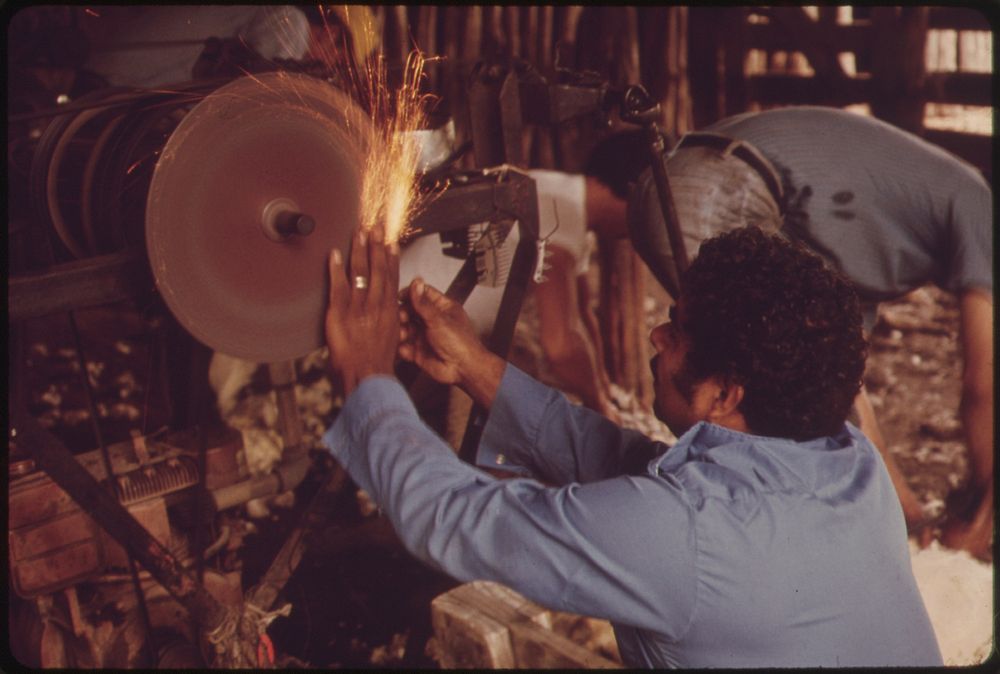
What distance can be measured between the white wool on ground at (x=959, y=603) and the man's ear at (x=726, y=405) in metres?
1.69

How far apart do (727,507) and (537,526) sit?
32cm

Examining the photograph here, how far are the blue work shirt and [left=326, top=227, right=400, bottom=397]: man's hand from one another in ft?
0.87

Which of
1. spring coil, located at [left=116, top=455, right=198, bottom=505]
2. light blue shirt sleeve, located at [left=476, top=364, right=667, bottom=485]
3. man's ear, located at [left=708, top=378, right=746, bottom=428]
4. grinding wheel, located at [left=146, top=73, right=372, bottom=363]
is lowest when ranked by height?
spring coil, located at [left=116, top=455, right=198, bottom=505]

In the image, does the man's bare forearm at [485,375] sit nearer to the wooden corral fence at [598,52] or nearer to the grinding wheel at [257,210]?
the grinding wheel at [257,210]

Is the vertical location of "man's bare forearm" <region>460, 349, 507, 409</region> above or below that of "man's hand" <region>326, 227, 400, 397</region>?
below

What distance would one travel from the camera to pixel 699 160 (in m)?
3.19

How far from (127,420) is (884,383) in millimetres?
4272

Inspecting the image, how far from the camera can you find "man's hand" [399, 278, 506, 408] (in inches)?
87.8

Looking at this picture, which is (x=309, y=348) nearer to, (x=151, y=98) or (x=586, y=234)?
(x=151, y=98)

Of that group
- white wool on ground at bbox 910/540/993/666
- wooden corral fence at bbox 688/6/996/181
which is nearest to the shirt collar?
white wool on ground at bbox 910/540/993/666

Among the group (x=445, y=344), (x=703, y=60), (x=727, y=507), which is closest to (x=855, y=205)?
(x=445, y=344)

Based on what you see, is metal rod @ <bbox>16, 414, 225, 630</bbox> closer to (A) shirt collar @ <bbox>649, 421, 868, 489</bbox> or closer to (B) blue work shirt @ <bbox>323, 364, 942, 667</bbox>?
(B) blue work shirt @ <bbox>323, 364, 942, 667</bbox>

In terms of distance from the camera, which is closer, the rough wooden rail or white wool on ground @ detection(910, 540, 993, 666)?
the rough wooden rail

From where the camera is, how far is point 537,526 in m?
1.59
